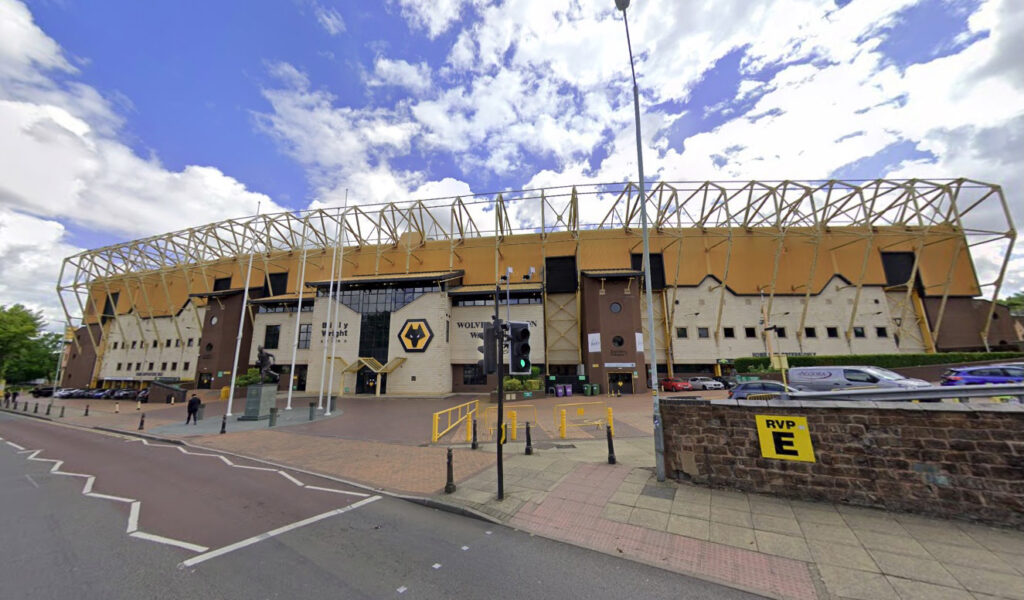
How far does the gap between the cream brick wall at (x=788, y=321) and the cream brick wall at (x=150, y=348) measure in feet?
197

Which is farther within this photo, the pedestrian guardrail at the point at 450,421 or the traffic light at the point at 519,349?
the pedestrian guardrail at the point at 450,421

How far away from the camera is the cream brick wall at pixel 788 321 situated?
3497 centimetres

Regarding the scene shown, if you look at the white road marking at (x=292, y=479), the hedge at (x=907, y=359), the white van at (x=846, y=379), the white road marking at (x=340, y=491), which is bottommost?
the white road marking at (x=292, y=479)

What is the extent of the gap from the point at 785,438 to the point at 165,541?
11276mm

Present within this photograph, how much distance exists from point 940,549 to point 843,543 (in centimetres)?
109

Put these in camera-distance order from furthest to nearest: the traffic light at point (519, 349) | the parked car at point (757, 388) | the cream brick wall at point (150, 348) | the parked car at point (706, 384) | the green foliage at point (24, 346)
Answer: the cream brick wall at point (150, 348)
the green foliage at point (24, 346)
the parked car at point (706, 384)
the parked car at point (757, 388)
the traffic light at point (519, 349)

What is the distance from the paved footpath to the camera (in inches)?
170

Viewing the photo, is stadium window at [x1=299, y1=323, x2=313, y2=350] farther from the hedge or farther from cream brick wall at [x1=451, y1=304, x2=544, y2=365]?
the hedge

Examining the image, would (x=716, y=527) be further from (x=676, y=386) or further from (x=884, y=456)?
(x=676, y=386)

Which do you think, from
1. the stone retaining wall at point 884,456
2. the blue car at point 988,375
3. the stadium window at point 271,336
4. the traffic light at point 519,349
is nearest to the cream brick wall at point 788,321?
the blue car at point 988,375

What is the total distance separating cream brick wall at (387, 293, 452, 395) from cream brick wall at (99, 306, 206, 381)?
3130 cm

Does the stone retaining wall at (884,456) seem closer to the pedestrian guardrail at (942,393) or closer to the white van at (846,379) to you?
the pedestrian guardrail at (942,393)

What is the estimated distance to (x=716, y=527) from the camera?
587 centimetres

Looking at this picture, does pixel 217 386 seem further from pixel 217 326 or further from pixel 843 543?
pixel 843 543
